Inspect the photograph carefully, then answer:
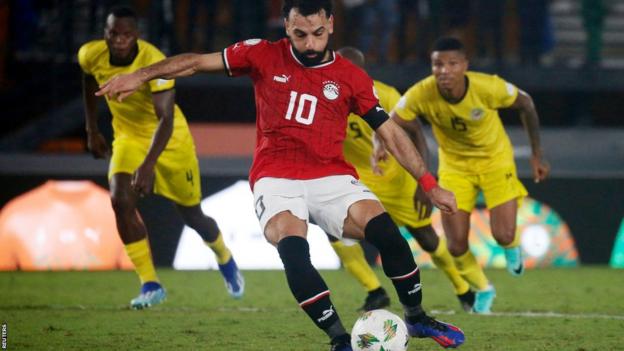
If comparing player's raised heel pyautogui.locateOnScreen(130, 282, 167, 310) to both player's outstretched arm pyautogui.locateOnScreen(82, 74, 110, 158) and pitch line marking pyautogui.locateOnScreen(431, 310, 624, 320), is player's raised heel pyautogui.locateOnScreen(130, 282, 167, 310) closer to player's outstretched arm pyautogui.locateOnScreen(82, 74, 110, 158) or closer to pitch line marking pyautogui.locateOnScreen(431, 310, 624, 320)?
player's outstretched arm pyautogui.locateOnScreen(82, 74, 110, 158)

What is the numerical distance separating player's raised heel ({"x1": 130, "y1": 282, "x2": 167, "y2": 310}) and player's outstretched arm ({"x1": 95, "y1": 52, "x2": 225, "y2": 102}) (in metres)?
2.73

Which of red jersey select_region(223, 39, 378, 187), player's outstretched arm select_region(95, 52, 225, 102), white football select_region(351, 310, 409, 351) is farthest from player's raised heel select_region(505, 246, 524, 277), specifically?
player's outstretched arm select_region(95, 52, 225, 102)

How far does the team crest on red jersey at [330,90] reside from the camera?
21.8 ft

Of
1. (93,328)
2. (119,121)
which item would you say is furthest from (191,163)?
(93,328)

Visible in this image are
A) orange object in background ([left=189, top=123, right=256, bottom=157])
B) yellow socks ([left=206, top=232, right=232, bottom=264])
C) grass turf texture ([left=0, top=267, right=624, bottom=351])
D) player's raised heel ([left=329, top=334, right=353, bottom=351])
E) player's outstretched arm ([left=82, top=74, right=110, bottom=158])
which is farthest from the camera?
orange object in background ([left=189, top=123, right=256, bottom=157])

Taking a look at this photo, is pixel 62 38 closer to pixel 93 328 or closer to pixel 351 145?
pixel 351 145

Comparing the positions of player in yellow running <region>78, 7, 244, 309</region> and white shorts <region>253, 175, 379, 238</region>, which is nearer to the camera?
white shorts <region>253, 175, 379, 238</region>

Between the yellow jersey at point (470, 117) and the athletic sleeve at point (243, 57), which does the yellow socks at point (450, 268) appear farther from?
the athletic sleeve at point (243, 57)

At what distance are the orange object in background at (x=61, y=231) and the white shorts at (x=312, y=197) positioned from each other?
248 inches

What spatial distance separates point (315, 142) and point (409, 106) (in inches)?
94.3

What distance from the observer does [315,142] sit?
6652 mm

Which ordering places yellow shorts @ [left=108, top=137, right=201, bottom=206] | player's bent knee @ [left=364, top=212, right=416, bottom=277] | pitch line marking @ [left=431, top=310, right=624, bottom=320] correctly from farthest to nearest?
yellow shorts @ [left=108, top=137, right=201, bottom=206], pitch line marking @ [left=431, top=310, right=624, bottom=320], player's bent knee @ [left=364, top=212, right=416, bottom=277]

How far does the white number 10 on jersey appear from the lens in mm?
6629

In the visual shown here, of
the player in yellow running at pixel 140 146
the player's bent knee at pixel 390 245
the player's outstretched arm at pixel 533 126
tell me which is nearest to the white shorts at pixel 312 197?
the player's bent knee at pixel 390 245
